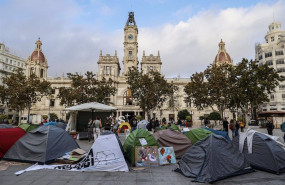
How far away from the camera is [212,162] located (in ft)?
21.7

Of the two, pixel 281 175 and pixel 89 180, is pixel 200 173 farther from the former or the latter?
pixel 89 180

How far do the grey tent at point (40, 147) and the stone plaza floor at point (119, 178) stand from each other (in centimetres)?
103

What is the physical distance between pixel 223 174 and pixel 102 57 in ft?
177

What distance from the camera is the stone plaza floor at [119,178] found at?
20.6ft

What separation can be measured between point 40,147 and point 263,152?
9.35 meters

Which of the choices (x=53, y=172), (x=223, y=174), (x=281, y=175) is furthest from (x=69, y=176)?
(x=281, y=175)

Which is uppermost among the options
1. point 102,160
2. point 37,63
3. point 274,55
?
point 274,55

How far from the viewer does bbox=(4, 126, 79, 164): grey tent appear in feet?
27.7

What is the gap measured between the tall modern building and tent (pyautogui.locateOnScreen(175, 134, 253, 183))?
54.9 metres

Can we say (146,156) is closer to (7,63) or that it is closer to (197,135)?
(197,135)

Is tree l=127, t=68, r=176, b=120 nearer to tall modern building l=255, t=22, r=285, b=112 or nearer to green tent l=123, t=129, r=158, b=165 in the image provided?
green tent l=123, t=129, r=158, b=165

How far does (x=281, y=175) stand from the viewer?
23.1ft

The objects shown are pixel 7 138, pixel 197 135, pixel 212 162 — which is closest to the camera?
pixel 212 162

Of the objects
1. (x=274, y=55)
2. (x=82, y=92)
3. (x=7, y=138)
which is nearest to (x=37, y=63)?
(x=82, y=92)
